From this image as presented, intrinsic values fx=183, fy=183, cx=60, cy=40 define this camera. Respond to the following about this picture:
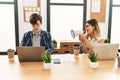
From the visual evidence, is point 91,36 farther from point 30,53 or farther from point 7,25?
point 7,25

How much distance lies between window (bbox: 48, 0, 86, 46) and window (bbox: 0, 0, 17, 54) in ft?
2.85

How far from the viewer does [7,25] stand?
4242mm

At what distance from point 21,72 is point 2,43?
2550 mm

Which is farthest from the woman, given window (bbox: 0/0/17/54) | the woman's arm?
window (bbox: 0/0/17/54)

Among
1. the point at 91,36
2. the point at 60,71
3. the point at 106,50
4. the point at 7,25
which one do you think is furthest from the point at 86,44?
the point at 7,25

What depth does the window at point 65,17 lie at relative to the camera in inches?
171

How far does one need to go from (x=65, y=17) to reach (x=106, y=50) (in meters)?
2.26

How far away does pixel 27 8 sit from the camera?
412cm

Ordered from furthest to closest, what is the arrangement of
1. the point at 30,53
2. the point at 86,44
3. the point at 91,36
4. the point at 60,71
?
the point at 91,36, the point at 86,44, the point at 30,53, the point at 60,71

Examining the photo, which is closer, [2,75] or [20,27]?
[2,75]

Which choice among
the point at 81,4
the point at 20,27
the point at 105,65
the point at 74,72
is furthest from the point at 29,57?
the point at 81,4

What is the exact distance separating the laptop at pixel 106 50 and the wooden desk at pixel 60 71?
8 cm

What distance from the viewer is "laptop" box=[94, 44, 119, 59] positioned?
227 centimetres

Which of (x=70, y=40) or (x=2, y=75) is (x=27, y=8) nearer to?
(x=70, y=40)
